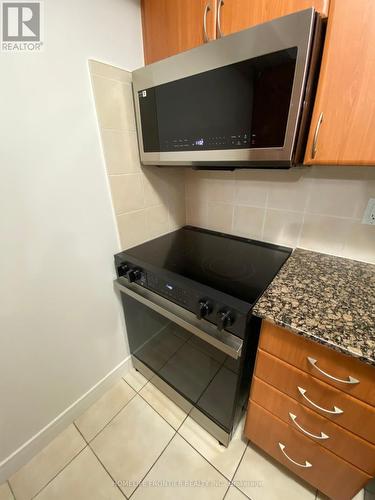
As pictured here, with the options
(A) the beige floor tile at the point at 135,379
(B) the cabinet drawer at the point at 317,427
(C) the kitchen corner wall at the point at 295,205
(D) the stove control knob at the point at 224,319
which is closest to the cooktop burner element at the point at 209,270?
(D) the stove control knob at the point at 224,319

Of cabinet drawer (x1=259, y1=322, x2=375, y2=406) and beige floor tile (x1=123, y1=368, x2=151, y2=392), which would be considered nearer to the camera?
cabinet drawer (x1=259, y1=322, x2=375, y2=406)

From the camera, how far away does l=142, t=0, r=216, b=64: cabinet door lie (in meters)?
0.74

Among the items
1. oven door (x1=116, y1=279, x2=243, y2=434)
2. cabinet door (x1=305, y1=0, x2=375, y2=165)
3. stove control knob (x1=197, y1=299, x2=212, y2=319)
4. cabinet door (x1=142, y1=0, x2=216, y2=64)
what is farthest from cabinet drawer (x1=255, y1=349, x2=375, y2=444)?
cabinet door (x1=142, y1=0, x2=216, y2=64)

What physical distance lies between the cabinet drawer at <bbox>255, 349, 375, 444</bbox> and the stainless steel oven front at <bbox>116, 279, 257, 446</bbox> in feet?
0.32

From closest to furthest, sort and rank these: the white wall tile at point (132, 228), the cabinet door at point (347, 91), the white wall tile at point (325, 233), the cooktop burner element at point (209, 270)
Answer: the cabinet door at point (347, 91), the cooktop burner element at point (209, 270), the white wall tile at point (325, 233), the white wall tile at point (132, 228)

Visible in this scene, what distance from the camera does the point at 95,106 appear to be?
89cm

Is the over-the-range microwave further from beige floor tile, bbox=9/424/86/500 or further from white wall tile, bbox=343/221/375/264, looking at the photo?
beige floor tile, bbox=9/424/86/500

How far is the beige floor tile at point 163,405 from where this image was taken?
47.3 inches

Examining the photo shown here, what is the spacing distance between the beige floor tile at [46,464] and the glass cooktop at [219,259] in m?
1.03

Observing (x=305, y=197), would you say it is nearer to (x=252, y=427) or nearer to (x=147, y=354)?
(x=252, y=427)

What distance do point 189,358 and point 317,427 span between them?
Result: 52 centimetres

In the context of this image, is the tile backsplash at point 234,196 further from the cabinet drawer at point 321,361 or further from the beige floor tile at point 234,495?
the beige floor tile at point 234,495

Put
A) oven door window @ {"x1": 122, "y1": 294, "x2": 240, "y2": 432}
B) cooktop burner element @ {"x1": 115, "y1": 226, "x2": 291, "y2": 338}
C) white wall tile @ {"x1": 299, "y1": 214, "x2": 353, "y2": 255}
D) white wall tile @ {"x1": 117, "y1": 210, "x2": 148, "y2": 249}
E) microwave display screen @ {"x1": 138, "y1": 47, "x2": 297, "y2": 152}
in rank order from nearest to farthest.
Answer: microwave display screen @ {"x1": 138, "y1": 47, "x2": 297, "y2": 152}, cooktop burner element @ {"x1": 115, "y1": 226, "x2": 291, "y2": 338}, oven door window @ {"x1": 122, "y1": 294, "x2": 240, "y2": 432}, white wall tile @ {"x1": 299, "y1": 214, "x2": 353, "y2": 255}, white wall tile @ {"x1": 117, "y1": 210, "x2": 148, "y2": 249}

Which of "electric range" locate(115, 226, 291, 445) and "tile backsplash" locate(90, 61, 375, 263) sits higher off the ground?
"tile backsplash" locate(90, 61, 375, 263)
